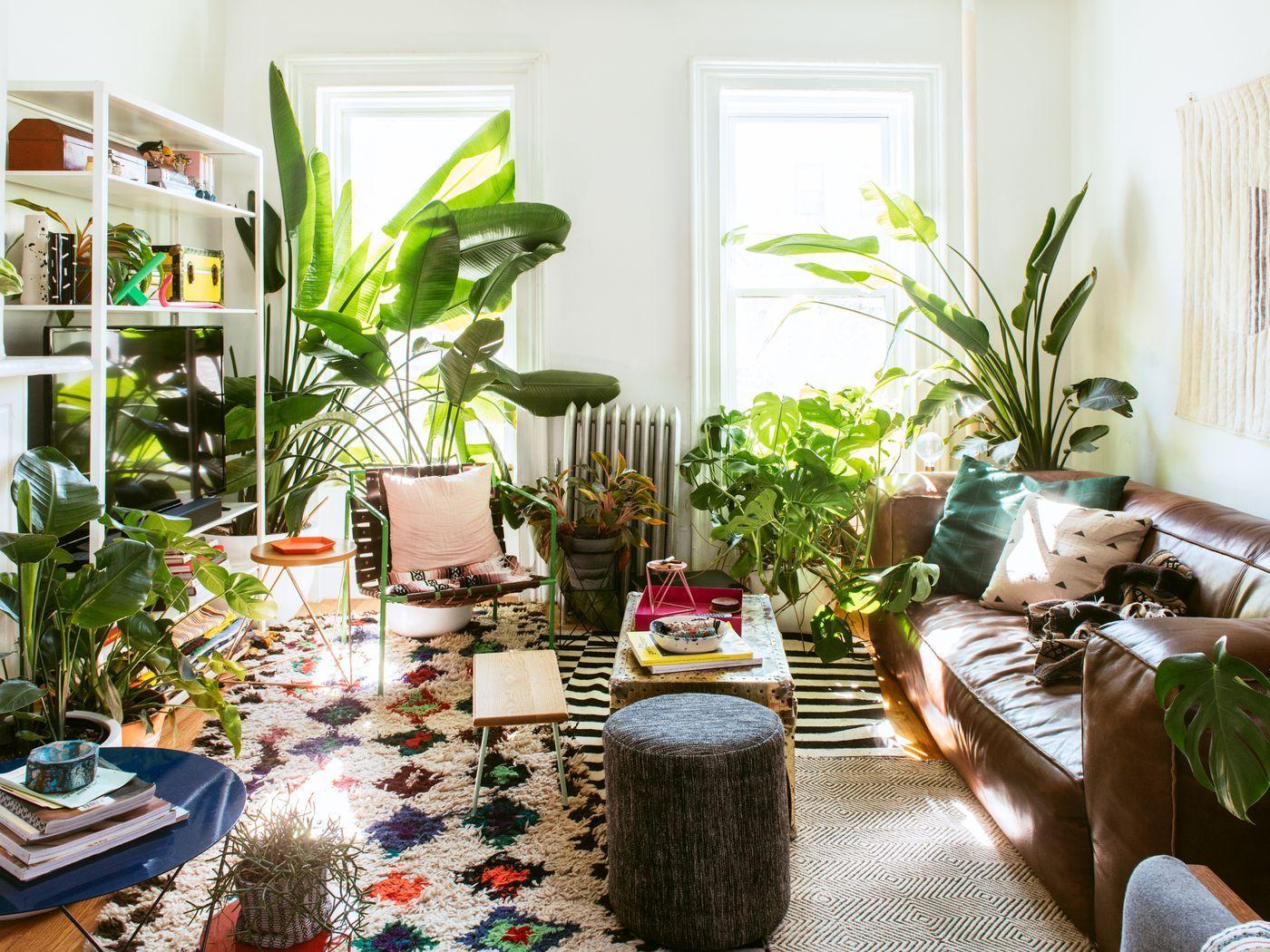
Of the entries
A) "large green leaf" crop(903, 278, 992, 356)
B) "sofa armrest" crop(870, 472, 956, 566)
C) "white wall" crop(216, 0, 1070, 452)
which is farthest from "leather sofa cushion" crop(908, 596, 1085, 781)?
"white wall" crop(216, 0, 1070, 452)

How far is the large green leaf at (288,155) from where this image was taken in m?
4.29

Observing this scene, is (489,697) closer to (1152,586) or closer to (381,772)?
(381,772)

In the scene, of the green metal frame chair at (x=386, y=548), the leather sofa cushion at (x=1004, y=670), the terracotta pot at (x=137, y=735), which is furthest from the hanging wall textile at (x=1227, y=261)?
the terracotta pot at (x=137, y=735)

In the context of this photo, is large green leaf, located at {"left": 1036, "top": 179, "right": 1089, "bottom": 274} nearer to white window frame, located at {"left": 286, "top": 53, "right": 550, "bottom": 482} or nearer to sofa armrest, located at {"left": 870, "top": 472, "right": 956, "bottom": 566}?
sofa armrest, located at {"left": 870, "top": 472, "right": 956, "bottom": 566}

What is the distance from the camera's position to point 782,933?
225 cm

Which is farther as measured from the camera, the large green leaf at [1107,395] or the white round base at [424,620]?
the white round base at [424,620]

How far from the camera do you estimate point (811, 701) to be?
3.70 m

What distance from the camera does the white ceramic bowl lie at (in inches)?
108

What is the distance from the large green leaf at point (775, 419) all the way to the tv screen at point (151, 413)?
203 cm

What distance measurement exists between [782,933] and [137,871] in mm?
1270

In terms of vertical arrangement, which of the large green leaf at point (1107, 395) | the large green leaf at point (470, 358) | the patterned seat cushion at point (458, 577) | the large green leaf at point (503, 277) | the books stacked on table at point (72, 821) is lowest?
the books stacked on table at point (72, 821)

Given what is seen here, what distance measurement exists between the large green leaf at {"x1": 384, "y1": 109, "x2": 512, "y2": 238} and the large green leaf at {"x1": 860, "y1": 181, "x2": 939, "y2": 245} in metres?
1.54

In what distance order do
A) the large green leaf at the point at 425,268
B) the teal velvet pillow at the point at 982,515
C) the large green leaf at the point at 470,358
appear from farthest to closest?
the large green leaf at the point at 425,268
the large green leaf at the point at 470,358
the teal velvet pillow at the point at 982,515

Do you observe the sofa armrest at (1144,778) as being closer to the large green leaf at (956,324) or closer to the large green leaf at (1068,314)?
the large green leaf at (956,324)
